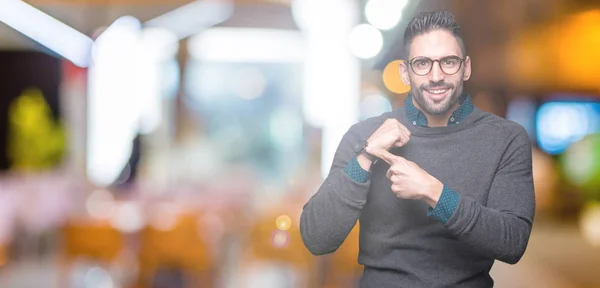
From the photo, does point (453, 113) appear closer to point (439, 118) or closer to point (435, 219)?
point (439, 118)

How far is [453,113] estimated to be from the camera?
1.34m

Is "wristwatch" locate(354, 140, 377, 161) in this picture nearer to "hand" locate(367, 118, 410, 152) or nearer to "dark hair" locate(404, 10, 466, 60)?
"hand" locate(367, 118, 410, 152)

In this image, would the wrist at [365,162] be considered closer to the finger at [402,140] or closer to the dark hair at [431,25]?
the finger at [402,140]

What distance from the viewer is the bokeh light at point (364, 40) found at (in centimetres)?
184

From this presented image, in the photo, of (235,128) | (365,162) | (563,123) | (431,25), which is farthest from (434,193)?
(235,128)

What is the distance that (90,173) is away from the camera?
7891 mm

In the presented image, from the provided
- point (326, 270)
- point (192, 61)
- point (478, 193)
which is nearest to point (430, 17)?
point (478, 193)

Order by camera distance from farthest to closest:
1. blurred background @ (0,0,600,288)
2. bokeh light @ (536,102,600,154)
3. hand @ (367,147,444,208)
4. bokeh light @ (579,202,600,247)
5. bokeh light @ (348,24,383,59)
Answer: bokeh light @ (579,202,600,247)
bokeh light @ (536,102,600,154)
blurred background @ (0,0,600,288)
bokeh light @ (348,24,383,59)
hand @ (367,147,444,208)

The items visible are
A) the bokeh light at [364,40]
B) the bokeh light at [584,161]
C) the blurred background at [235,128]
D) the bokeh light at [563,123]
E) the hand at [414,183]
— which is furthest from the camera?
the bokeh light at [584,161]

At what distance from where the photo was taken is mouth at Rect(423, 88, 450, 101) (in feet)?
4.30

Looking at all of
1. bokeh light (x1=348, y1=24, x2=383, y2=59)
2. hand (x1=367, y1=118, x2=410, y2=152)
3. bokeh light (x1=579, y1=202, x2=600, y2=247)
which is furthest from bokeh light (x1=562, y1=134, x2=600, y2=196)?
hand (x1=367, y1=118, x2=410, y2=152)

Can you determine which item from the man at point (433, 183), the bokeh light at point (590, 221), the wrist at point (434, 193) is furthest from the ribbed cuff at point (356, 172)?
the bokeh light at point (590, 221)

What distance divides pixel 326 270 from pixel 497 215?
3.55m

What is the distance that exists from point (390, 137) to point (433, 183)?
0.33ft
